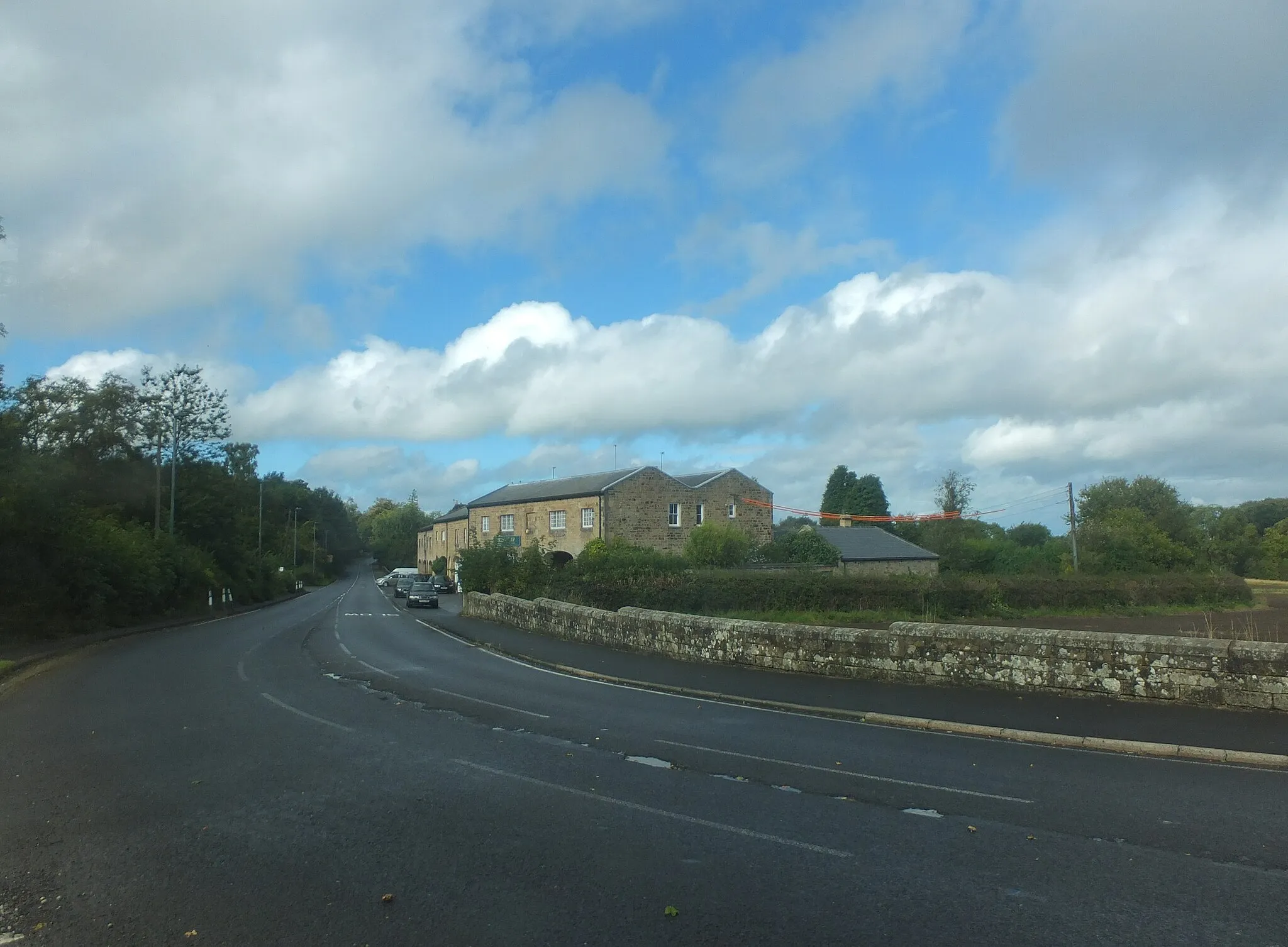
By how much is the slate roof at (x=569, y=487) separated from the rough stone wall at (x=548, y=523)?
344 millimetres

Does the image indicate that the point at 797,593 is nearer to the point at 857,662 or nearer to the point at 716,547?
the point at 857,662

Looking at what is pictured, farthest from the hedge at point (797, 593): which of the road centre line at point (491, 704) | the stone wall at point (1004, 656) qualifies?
the road centre line at point (491, 704)

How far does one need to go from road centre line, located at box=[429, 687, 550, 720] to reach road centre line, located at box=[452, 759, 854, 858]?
322 centimetres

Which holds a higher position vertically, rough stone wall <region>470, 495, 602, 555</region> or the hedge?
rough stone wall <region>470, 495, 602, 555</region>

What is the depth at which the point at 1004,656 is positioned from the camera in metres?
13.5

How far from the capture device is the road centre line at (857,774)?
7.71 metres

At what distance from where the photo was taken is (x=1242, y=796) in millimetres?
7695

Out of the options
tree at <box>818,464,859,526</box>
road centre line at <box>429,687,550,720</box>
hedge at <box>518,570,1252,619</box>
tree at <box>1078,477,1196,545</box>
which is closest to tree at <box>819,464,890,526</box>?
tree at <box>818,464,859,526</box>

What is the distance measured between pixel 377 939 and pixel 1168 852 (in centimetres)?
522

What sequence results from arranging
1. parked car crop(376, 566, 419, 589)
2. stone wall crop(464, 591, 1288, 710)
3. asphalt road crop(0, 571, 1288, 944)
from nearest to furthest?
asphalt road crop(0, 571, 1288, 944) → stone wall crop(464, 591, 1288, 710) → parked car crop(376, 566, 419, 589)

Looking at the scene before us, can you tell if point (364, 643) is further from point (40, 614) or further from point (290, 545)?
point (290, 545)

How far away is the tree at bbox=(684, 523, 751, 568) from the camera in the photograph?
50.2 metres

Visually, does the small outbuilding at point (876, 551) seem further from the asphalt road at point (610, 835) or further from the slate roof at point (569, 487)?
the asphalt road at point (610, 835)

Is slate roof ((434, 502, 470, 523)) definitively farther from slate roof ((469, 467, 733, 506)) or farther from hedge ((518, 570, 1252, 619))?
hedge ((518, 570, 1252, 619))
